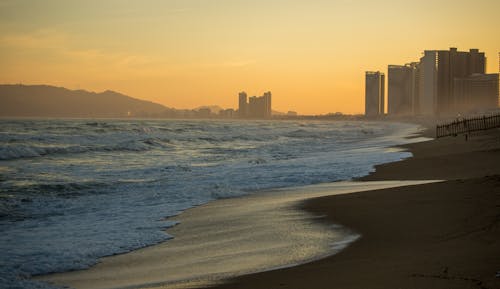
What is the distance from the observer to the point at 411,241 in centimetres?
701

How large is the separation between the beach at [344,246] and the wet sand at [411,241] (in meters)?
0.01

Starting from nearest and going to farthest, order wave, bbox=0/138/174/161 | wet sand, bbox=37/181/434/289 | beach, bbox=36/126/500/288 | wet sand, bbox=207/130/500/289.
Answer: wet sand, bbox=207/130/500/289 < beach, bbox=36/126/500/288 < wet sand, bbox=37/181/434/289 < wave, bbox=0/138/174/161

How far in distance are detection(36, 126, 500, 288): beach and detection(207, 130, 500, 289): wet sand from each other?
0.01m

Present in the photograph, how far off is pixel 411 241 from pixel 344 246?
863 mm

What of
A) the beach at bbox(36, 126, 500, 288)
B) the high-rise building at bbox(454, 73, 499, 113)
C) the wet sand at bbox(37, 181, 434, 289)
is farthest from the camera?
the high-rise building at bbox(454, 73, 499, 113)

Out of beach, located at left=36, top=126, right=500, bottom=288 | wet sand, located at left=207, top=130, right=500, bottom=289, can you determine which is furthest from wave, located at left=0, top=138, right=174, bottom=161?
wet sand, located at left=207, top=130, right=500, bottom=289

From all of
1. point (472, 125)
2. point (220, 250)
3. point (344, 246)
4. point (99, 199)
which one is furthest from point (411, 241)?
point (472, 125)

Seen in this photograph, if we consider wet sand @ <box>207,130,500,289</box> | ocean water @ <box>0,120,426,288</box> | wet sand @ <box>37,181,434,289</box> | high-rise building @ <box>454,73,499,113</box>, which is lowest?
ocean water @ <box>0,120,426,288</box>

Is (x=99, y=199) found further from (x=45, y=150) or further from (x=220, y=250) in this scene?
(x=45, y=150)

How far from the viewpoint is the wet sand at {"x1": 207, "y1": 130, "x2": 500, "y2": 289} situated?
17.0 ft

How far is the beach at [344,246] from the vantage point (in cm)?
543

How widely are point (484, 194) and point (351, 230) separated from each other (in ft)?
10.3

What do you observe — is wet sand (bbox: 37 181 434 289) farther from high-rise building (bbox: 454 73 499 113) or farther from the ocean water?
high-rise building (bbox: 454 73 499 113)

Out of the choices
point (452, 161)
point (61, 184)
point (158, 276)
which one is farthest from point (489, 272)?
point (452, 161)
